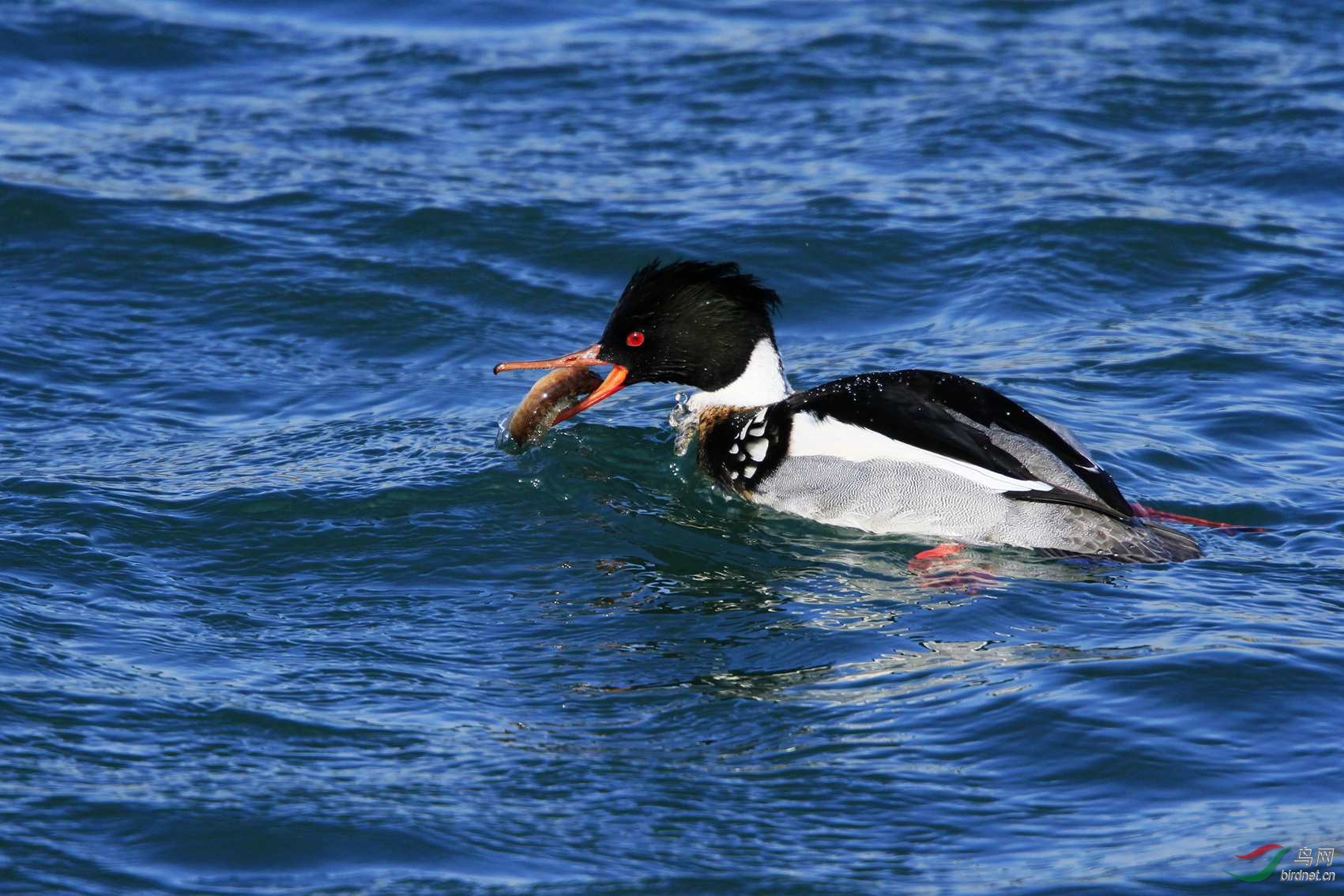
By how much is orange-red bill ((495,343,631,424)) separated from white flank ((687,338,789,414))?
525 mm

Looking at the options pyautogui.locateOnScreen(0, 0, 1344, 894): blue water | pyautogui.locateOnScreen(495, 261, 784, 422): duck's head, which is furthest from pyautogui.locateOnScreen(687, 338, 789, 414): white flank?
pyautogui.locateOnScreen(0, 0, 1344, 894): blue water

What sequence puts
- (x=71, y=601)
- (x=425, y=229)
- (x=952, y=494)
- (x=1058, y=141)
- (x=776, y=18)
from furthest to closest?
(x=776, y=18), (x=1058, y=141), (x=425, y=229), (x=952, y=494), (x=71, y=601)

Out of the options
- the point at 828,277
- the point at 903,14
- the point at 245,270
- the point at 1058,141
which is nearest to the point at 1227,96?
the point at 1058,141

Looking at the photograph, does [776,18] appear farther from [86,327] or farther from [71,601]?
[71,601]

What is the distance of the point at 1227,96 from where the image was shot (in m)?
14.1

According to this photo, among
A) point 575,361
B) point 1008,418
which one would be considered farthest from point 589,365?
point 1008,418

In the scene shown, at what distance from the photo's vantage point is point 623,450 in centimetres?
850

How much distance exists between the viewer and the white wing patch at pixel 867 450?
273 inches

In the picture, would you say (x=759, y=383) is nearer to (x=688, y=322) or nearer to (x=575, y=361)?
(x=688, y=322)

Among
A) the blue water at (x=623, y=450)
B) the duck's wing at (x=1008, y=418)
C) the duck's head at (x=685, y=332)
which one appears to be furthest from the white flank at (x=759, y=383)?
the duck's wing at (x=1008, y=418)

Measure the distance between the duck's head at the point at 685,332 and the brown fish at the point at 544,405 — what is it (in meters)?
0.09

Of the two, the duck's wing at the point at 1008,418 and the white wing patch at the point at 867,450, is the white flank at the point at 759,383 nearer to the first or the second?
the white wing patch at the point at 867,450

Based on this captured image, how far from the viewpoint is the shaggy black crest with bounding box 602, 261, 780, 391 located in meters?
7.96

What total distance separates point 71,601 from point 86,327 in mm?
4109
